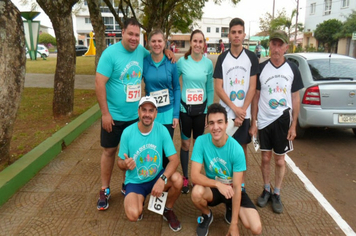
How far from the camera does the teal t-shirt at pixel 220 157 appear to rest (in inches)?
113

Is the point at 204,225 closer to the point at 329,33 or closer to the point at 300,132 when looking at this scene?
the point at 300,132

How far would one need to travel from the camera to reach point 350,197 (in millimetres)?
3777

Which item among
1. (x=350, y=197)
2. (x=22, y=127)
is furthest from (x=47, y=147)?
(x=350, y=197)

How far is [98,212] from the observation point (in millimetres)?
3383

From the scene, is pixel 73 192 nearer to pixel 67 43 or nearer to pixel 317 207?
pixel 317 207

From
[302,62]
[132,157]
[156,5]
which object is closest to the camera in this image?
[132,157]

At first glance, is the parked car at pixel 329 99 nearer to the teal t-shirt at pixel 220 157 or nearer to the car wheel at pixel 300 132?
the car wheel at pixel 300 132

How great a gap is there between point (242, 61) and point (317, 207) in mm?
1923

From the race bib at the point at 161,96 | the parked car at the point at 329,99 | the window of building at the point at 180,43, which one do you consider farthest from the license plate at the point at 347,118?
the window of building at the point at 180,43

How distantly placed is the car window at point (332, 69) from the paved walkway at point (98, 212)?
2.15m

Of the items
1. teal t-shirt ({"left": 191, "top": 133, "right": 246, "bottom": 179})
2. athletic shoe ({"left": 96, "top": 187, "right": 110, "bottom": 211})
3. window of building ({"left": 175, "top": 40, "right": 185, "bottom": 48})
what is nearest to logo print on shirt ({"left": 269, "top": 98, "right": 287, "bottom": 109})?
teal t-shirt ({"left": 191, "top": 133, "right": 246, "bottom": 179})

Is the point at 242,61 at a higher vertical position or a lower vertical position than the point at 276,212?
higher

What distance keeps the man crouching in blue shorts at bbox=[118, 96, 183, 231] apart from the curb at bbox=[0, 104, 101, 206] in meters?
1.62

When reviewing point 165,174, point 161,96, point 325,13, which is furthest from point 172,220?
point 325,13
